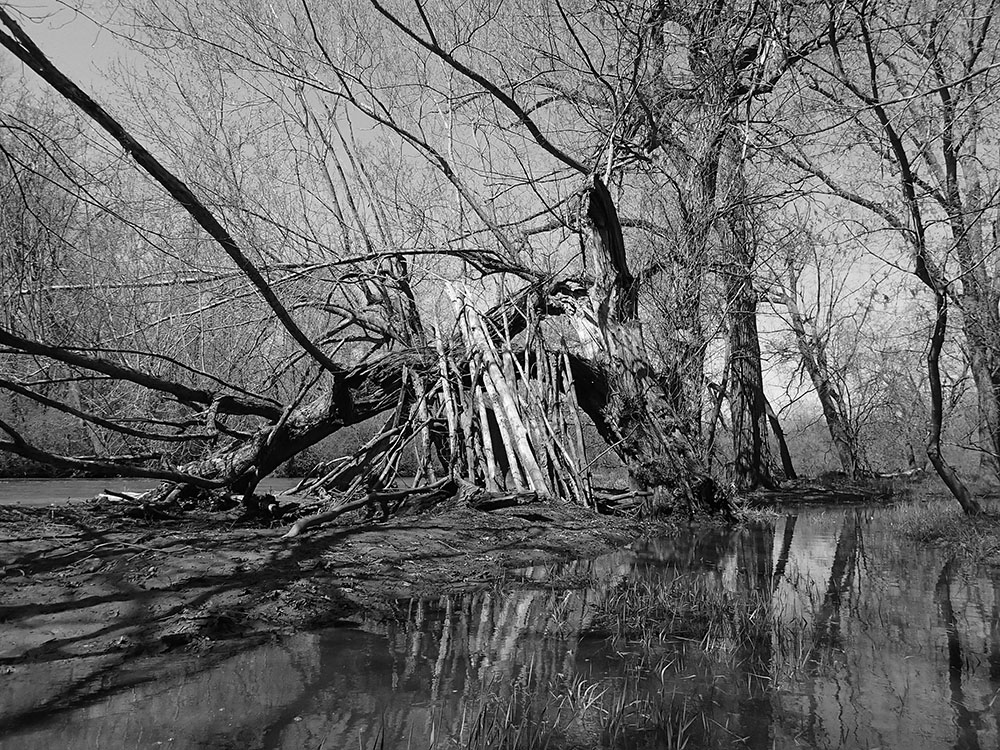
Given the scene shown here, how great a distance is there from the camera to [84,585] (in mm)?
3965

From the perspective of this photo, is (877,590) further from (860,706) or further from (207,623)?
(207,623)

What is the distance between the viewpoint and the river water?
2570mm

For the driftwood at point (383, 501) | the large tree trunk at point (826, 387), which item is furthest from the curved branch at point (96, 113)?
the large tree trunk at point (826, 387)

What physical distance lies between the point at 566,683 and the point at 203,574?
2.48 meters

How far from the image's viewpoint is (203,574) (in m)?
4.34

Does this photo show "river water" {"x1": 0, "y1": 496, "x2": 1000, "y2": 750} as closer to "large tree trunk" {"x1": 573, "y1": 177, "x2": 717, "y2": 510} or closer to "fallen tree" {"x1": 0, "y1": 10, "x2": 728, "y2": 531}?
"fallen tree" {"x1": 0, "y1": 10, "x2": 728, "y2": 531}

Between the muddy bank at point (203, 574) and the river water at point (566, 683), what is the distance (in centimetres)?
27

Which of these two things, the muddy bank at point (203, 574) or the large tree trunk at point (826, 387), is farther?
the large tree trunk at point (826, 387)

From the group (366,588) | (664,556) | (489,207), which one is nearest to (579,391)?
(489,207)


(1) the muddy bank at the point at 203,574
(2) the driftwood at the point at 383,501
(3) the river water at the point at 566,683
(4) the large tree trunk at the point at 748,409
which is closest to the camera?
(3) the river water at the point at 566,683

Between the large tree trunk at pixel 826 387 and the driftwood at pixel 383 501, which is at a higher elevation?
the large tree trunk at pixel 826 387

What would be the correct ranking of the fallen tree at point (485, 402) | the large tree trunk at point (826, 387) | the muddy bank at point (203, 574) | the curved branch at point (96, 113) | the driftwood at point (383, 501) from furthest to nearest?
the large tree trunk at point (826, 387) → the fallen tree at point (485, 402) → the driftwood at point (383, 501) → the muddy bank at point (203, 574) → the curved branch at point (96, 113)

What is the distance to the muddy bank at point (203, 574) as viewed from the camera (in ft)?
11.6

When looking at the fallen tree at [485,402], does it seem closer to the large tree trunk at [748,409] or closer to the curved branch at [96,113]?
the curved branch at [96,113]
